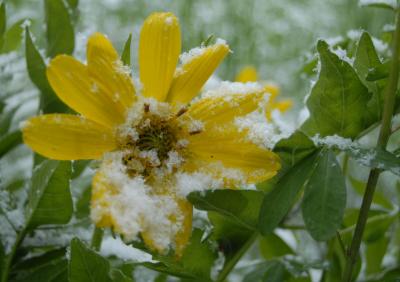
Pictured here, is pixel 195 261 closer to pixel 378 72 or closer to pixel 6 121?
pixel 378 72

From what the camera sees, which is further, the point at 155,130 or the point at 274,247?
the point at 274,247

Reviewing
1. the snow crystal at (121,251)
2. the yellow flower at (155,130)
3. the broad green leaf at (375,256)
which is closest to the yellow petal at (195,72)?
the yellow flower at (155,130)

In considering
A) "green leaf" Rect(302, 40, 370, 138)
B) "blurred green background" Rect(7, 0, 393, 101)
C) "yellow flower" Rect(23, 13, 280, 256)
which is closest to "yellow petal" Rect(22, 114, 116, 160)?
"yellow flower" Rect(23, 13, 280, 256)

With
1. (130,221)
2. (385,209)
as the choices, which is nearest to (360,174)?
(385,209)

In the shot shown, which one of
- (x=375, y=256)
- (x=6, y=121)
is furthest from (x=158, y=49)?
(x=375, y=256)

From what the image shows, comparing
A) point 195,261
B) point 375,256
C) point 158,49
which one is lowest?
point 375,256

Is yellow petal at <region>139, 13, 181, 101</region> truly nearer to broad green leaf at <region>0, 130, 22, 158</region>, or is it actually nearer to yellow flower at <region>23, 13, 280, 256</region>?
yellow flower at <region>23, 13, 280, 256</region>

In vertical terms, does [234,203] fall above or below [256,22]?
below

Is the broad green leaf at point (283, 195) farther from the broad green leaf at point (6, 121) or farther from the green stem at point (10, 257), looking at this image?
the broad green leaf at point (6, 121)
